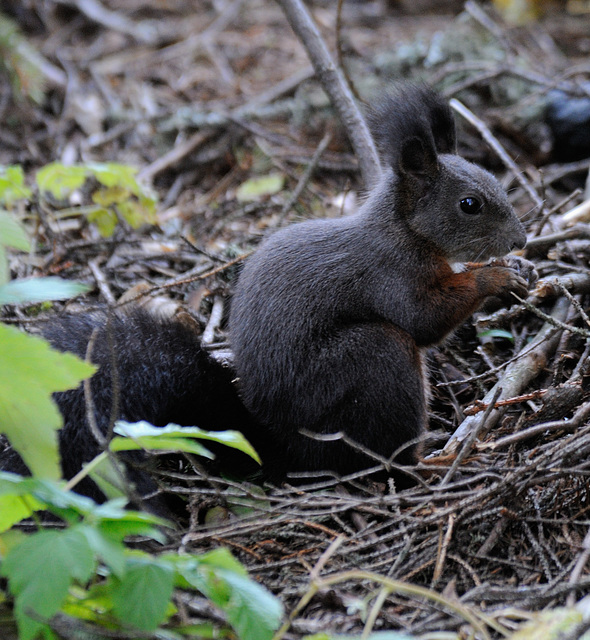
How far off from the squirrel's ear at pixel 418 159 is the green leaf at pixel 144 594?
7.21 ft

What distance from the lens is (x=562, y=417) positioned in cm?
284

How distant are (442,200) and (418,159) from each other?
0.71 feet

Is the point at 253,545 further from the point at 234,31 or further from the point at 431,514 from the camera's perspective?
the point at 234,31

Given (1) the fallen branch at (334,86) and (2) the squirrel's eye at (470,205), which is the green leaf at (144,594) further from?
(1) the fallen branch at (334,86)

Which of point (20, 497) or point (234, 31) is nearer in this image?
point (20, 497)

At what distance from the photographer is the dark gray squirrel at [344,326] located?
286cm

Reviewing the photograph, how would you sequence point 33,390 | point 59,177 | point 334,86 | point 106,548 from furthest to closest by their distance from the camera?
point 334,86 < point 59,177 < point 33,390 < point 106,548

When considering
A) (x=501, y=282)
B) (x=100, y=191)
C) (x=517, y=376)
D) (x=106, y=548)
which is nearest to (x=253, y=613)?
(x=106, y=548)

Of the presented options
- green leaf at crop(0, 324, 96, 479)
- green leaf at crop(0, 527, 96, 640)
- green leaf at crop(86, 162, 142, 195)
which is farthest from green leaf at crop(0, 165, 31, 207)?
green leaf at crop(0, 527, 96, 640)

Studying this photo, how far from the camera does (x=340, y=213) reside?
167 inches

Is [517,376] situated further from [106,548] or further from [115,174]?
[115,174]

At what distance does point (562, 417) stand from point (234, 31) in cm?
653

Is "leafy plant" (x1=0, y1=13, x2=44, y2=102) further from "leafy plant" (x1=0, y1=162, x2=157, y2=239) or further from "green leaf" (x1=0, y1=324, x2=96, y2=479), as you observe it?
"green leaf" (x1=0, y1=324, x2=96, y2=479)

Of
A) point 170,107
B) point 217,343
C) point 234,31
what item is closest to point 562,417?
point 217,343
